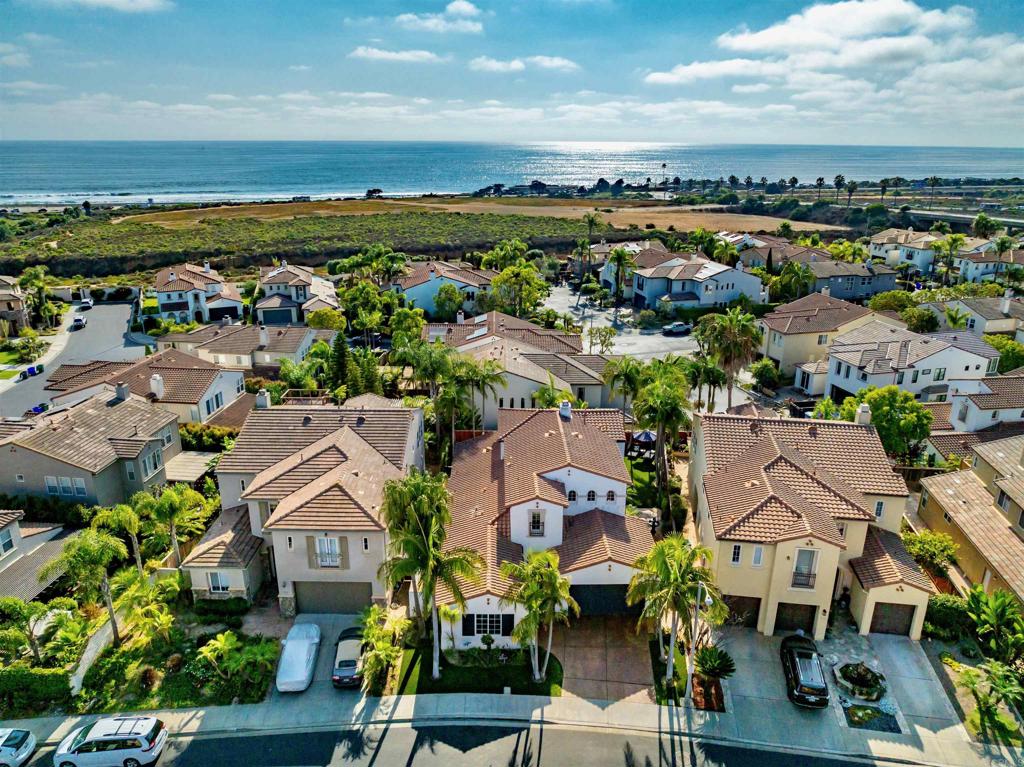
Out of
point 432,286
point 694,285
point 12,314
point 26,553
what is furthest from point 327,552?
point 12,314

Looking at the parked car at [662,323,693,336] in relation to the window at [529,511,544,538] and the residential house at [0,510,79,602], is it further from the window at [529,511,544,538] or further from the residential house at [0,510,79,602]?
the residential house at [0,510,79,602]

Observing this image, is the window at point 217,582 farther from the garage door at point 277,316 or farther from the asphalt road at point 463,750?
the garage door at point 277,316

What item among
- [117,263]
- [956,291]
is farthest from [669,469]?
[117,263]

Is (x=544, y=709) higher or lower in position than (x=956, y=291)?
lower

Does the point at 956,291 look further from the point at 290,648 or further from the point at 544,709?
the point at 290,648

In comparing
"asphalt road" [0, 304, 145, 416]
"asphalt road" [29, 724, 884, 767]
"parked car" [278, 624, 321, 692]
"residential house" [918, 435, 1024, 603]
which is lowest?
"asphalt road" [0, 304, 145, 416]

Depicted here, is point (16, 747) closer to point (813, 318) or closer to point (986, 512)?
point (986, 512)

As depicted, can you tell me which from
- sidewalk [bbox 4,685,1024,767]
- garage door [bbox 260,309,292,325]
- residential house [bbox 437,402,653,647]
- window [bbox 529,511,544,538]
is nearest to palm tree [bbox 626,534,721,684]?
sidewalk [bbox 4,685,1024,767]
